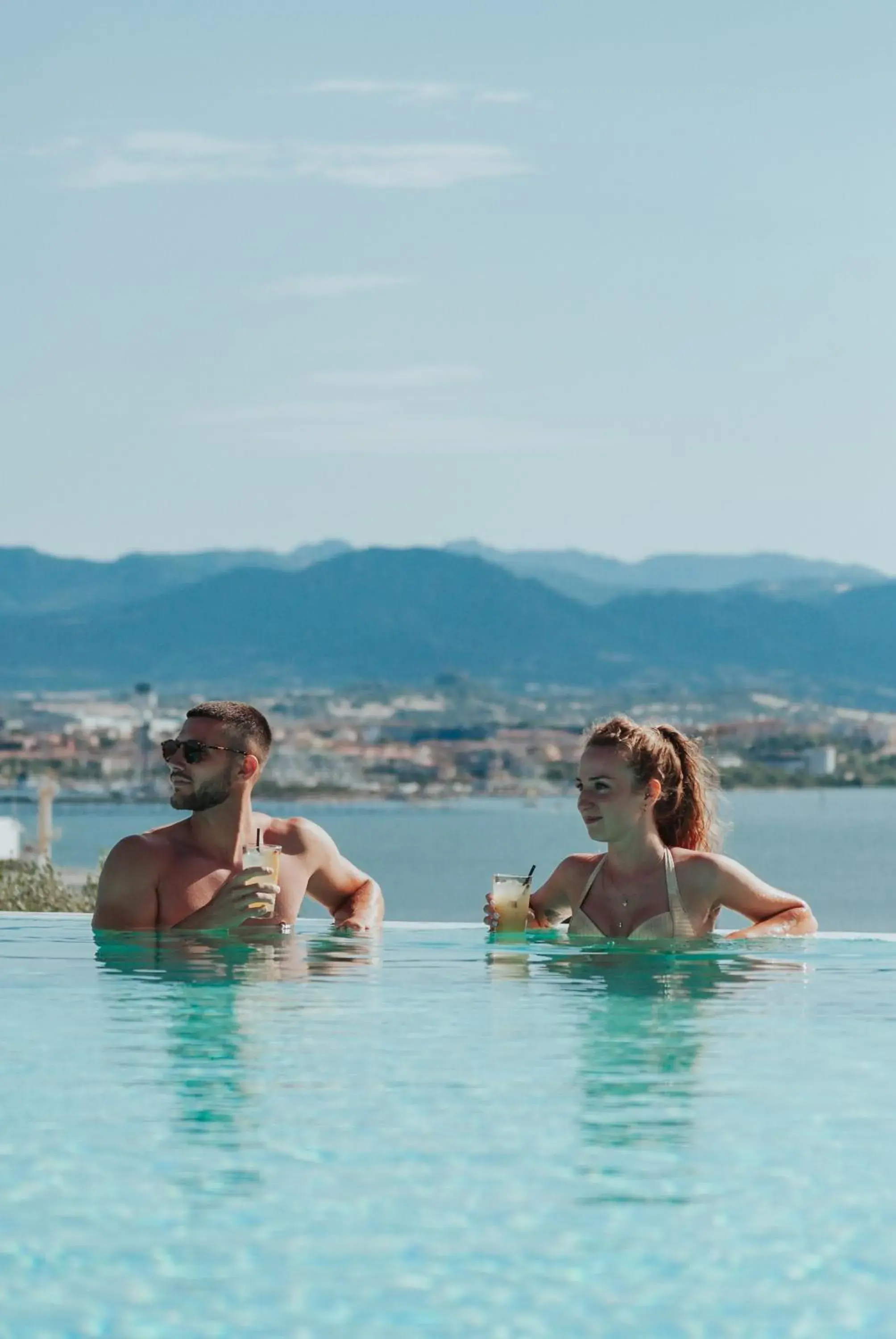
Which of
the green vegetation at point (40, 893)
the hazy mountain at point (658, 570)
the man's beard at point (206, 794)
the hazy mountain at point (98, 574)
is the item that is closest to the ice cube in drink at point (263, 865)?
the man's beard at point (206, 794)

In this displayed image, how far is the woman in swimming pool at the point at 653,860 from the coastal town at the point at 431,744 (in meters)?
77.8

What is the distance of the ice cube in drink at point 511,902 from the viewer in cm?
536

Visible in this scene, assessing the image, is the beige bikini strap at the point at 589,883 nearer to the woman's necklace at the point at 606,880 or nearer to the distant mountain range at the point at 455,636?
the woman's necklace at the point at 606,880

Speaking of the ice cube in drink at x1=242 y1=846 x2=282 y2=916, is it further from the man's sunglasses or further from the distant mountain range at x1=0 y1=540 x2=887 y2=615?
the distant mountain range at x1=0 y1=540 x2=887 y2=615

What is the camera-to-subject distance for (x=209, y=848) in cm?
536

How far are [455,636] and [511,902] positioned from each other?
121m

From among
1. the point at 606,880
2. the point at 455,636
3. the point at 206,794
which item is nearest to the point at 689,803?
the point at 606,880

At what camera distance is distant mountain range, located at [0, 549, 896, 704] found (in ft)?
375

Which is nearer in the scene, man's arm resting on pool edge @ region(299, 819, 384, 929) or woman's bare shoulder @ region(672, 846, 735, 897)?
woman's bare shoulder @ region(672, 846, 735, 897)

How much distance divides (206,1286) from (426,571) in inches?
5391

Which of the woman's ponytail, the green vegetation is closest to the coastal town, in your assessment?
the green vegetation

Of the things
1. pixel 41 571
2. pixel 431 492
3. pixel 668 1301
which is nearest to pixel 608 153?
pixel 668 1301

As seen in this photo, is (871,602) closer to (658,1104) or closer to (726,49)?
(726,49)

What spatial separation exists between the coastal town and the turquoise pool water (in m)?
78.0
